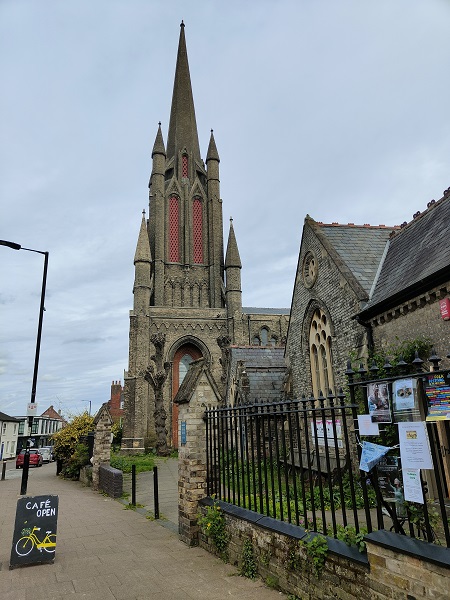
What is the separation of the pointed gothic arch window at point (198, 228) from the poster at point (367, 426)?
39119 mm

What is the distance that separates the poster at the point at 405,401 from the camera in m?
3.85

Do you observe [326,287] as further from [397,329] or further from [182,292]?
[182,292]

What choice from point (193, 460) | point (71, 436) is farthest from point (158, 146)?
point (193, 460)

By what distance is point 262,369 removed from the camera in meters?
16.9

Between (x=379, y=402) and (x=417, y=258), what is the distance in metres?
6.56

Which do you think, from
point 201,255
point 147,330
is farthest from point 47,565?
point 201,255

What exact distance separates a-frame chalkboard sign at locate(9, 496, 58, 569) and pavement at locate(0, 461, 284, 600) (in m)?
0.16

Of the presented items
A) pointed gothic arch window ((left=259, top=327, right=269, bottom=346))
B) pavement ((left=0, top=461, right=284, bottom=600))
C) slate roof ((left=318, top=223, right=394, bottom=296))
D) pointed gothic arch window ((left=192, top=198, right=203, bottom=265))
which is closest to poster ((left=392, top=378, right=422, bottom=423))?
pavement ((left=0, top=461, right=284, bottom=600))

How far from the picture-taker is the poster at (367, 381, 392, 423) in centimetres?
410

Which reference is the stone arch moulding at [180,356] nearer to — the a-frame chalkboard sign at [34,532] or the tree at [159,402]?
the tree at [159,402]

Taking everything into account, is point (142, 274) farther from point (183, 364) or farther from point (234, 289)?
point (183, 364)

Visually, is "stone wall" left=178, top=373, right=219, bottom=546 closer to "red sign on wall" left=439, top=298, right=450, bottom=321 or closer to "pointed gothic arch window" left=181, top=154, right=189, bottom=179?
"red sign on wall" left=439, top=298, right=450, bottom=321

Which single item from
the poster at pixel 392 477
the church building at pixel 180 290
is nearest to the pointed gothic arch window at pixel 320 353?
the poster at pixel 392 477

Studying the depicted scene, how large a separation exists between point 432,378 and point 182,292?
37801mm
